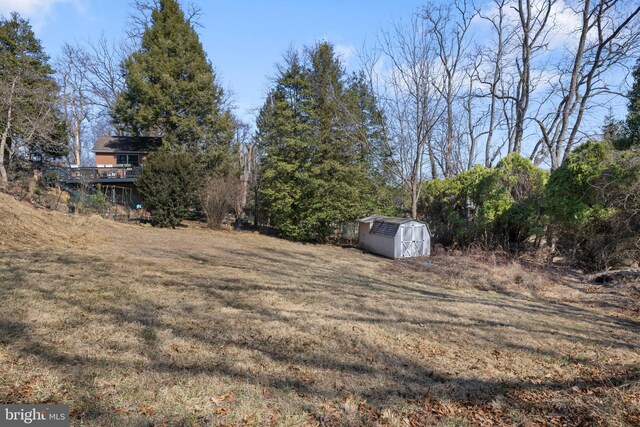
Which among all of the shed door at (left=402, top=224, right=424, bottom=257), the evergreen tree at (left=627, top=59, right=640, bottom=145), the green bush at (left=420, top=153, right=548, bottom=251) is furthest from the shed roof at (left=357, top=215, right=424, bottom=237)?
the evergreen tree at (left=627, top=59, right=640, bottom=145)

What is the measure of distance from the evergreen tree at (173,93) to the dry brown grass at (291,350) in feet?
50.2

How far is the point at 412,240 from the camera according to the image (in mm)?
14422

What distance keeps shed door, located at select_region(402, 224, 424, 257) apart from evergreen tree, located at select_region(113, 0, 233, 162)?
13.4 metres

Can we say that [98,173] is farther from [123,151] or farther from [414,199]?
[414,199]

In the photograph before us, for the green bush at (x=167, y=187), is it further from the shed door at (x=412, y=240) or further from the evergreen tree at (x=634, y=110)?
the evergreen tree at (x=634, y=110)

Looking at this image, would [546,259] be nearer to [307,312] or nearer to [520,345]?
[520,345]

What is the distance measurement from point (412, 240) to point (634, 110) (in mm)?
10403

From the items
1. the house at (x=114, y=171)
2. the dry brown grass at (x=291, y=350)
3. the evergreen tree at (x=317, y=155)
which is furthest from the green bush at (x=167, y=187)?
the dry brown grass at (x=291, y=350)

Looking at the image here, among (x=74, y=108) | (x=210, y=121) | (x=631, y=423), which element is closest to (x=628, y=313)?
(x=631, y=423)

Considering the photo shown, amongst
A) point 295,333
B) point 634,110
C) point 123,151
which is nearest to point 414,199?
point 634,110

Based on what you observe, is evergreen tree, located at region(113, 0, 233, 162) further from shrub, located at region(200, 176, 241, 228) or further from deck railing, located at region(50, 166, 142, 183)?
shrub, located at region(200, 176, 241, 228)

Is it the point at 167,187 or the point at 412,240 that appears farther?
the point at 167,187

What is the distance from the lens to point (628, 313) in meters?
6.59

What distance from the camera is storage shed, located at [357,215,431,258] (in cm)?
1402
